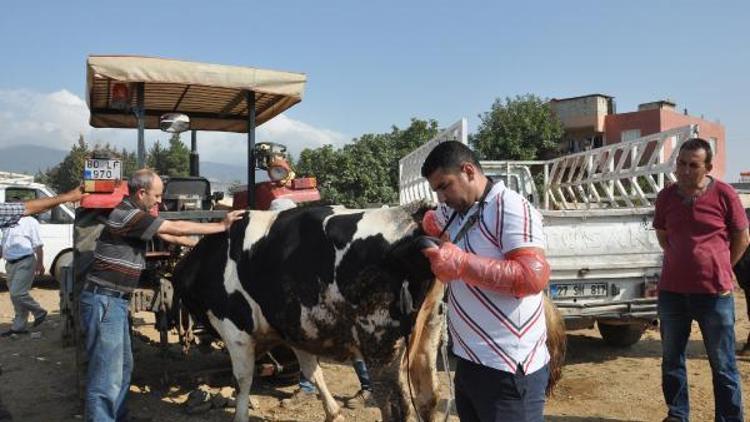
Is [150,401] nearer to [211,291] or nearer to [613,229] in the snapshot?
[211,291]

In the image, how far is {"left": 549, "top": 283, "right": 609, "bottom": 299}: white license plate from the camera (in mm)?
5590

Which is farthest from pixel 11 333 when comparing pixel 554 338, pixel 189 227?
pixel 554 338

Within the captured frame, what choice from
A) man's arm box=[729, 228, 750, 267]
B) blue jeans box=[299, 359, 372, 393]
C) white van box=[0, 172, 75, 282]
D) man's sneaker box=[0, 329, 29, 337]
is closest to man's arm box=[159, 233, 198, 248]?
blue jeans box=[299, 359, 372, 393]

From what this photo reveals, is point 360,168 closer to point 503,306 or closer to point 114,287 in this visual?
point 114,287

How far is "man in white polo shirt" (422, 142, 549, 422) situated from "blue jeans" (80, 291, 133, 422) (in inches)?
99.3

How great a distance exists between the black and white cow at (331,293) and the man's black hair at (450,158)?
1129mm

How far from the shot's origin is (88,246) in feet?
14.9

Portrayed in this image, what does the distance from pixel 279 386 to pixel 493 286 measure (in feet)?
13.5

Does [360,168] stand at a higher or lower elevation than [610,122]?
lower

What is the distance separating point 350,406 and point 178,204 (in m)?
2.40

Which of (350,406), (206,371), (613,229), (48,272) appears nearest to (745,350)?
(613,229)

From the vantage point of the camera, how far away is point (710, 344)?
145 inches

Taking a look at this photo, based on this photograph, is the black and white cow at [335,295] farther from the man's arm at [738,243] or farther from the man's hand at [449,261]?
the man's arm at [738,243]

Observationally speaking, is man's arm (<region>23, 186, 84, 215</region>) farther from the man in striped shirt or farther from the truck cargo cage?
the truck cargo cage
